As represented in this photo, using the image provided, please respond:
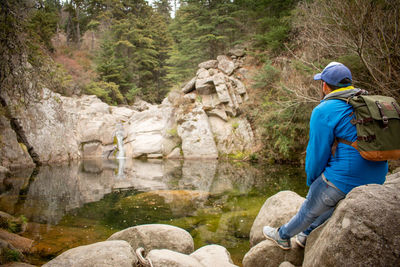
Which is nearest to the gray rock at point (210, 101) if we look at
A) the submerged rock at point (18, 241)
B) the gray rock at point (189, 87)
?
the gray rock at point (189, 87)

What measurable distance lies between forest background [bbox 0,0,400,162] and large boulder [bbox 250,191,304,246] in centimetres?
623

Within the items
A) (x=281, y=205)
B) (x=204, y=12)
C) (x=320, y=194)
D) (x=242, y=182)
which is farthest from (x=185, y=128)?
(x=320, y=194)

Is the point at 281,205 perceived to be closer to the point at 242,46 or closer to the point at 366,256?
the point at 366,256

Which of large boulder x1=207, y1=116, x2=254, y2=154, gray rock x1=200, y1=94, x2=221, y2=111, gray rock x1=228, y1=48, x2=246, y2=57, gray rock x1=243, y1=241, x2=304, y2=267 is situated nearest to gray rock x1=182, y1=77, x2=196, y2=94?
gray rock x1=200, y1=94, x2=221, y2=111

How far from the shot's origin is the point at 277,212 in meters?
4.15

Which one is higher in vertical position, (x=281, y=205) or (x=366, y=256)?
(x=366, y=256)

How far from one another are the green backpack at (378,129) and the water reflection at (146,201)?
3222mm

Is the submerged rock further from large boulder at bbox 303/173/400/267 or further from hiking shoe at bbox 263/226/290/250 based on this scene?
large boulder at bbox 303/173/400/267

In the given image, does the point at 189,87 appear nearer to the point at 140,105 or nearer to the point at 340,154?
the point at 140,105

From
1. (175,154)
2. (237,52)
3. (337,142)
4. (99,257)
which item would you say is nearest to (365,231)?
(337,142)

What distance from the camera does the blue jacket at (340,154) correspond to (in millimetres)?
2088

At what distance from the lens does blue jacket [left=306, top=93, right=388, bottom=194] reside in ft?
6.85

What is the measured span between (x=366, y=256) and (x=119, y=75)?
30.7 metres

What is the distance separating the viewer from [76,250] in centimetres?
302
